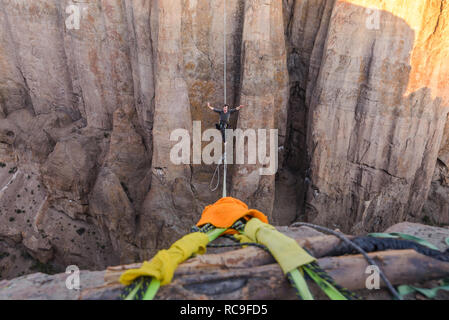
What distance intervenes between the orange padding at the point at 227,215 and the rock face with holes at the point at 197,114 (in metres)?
5.36

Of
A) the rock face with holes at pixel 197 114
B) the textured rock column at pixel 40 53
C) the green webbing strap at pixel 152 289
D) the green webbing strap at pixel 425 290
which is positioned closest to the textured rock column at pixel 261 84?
the rock face with holes at pixel 197 114

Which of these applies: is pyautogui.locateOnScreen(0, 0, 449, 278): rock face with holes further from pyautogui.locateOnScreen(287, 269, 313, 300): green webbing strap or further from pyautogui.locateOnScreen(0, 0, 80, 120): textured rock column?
pyautogui.locateOnScreen(287, 269, 313, 300): green webbing strap

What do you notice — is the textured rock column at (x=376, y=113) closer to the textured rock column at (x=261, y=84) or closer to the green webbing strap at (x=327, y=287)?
the textured rock column at (x=261, y=84)

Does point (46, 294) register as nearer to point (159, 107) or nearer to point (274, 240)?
point (274, 240)

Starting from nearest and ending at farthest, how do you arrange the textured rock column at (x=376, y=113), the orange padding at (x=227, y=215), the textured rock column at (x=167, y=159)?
the orange padding at (x=227, y=215), the textured rock column at (x=376, y=113), the textured rock column at (x=167, y=159)

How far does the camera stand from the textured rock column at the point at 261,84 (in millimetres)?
9078

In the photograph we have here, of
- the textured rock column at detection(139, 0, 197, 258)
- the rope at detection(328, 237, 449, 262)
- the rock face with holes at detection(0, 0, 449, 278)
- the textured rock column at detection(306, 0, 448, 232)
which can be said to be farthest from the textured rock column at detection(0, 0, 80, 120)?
the rope at detection(328, 237, 449, 262)

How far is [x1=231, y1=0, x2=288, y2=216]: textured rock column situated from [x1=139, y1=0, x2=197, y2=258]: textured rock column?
71.6 inches

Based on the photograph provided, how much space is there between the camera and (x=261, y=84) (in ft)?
31.0

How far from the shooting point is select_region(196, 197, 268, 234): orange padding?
13.8ft

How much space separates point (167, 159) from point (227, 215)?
6.13 metres

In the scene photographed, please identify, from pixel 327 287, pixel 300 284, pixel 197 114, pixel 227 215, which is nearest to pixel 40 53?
pixel 197 114

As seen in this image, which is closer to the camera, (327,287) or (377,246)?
(327,287)

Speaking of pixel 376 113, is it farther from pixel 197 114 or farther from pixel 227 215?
pixel 227 215
